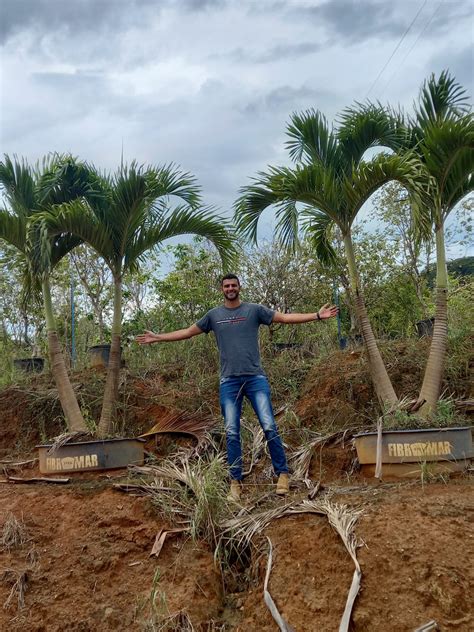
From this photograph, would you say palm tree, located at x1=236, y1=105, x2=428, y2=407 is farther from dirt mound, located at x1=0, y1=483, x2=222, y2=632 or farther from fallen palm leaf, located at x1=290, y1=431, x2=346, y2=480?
dirt mound, located at x1=0, y1=483, x2=222, y2=632

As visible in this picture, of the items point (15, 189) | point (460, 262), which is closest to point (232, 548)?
point (15, 189)

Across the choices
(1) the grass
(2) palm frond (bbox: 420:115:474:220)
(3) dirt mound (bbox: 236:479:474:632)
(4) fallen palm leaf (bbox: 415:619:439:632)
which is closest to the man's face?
(1) the grass

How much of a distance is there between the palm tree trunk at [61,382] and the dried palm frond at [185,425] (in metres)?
0.78

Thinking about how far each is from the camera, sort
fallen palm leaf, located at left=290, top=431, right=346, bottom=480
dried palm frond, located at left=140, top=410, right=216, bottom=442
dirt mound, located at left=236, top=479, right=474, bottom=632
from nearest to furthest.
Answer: dirt mound, located at left=236, top=479, right=474, bottom=632 → fallen palm leaf, located at left=290, top=431, right=346, bottom=480 → dried palm frond, located at left=140, top=410, right=216, bottom=442

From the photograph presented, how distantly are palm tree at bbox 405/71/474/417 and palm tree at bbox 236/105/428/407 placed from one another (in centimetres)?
27

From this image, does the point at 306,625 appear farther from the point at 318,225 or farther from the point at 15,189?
the point at 15,189

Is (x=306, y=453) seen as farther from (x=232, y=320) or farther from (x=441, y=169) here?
(x=441, y=169)

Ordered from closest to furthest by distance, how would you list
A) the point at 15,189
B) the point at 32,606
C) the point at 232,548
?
the point at 32,606, the point at 232,548, the point at 15,189

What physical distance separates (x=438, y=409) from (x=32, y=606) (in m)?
3.89

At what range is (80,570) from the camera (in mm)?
3801

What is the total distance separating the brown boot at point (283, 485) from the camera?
4.70m

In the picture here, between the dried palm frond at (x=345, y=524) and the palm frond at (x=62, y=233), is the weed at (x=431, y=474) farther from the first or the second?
the palm frond at (x=62, y=233)

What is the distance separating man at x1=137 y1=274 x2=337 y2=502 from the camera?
4.84 metres

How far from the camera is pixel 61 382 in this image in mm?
6398
